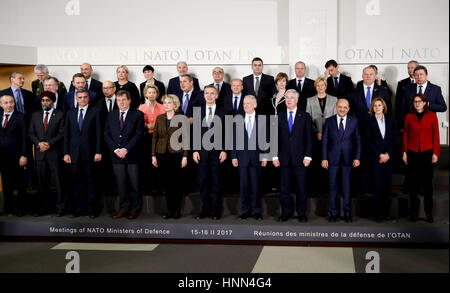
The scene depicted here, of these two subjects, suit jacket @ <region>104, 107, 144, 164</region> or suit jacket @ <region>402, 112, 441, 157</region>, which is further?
suit jacket @ <region>104, 107, 144, 164</region>

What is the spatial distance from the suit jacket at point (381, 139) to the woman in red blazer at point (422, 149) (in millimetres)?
159

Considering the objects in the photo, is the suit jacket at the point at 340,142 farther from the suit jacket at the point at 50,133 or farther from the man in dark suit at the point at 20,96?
the man in dark suit at the point at 20,96

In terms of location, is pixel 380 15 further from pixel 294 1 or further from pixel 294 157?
pixel 294 157

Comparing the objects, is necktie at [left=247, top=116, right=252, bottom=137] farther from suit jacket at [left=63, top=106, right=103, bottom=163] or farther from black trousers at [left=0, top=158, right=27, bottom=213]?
black trousers at [left=0, top=158, right=27, bottom=213]

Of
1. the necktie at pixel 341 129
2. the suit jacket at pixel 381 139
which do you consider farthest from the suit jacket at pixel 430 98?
the necktie at pixel 341 129

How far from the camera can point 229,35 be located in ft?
24.0

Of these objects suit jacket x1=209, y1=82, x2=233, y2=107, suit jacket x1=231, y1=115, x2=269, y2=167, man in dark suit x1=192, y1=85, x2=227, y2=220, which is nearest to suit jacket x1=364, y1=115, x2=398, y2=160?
suit jacket x1=231, y1=115, x2=269, y2=167

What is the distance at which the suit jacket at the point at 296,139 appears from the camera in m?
4.91

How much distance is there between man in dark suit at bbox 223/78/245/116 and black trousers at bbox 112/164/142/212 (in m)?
1.29

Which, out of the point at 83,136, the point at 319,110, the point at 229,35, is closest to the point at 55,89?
the point at 83,136

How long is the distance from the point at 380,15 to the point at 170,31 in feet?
11.0

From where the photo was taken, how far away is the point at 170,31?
739 cm

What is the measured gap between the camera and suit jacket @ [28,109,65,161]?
526 centimetres
